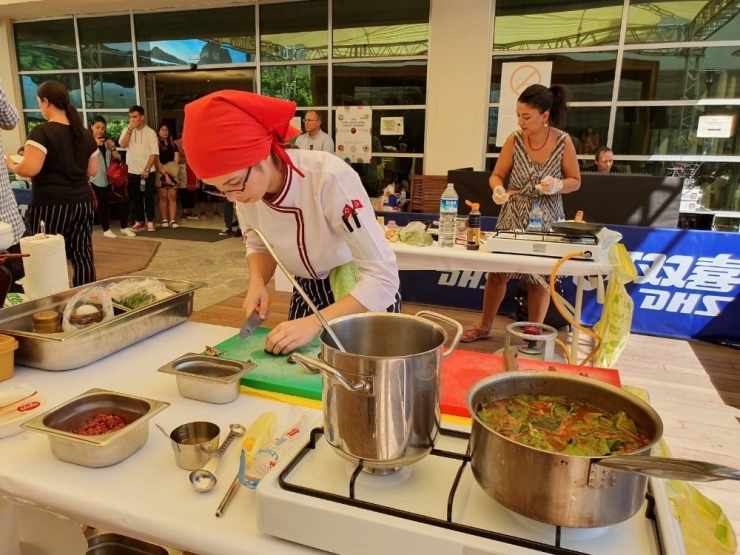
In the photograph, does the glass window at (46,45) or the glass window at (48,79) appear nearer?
the glass window at (46,45)

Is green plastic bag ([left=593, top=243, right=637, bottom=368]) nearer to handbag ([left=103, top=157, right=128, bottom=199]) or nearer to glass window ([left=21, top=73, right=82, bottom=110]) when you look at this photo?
handbag ([left=103, top=157, right=128, bottom=199])

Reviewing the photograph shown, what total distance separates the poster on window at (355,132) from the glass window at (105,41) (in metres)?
3.77

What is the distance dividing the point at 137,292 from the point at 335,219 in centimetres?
65

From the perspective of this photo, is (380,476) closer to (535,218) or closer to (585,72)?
(535,218)

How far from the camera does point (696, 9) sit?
19.2 feet

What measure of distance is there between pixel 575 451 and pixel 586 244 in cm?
208

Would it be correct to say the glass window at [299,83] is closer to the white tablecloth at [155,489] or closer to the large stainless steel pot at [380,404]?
the white tablecloth at [155,489]

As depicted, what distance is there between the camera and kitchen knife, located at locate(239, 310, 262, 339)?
1444 mm

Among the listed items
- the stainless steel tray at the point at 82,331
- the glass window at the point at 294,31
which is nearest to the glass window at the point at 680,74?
the glass window at the point at 294,31

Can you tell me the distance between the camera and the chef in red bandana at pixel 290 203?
117 cm

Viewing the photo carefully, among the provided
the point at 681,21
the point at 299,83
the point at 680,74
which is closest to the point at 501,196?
the point at 680,74

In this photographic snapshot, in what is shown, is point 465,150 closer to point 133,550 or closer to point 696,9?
point 696,9

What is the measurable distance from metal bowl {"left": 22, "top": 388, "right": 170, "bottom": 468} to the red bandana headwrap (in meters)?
0.50

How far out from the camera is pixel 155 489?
34.8 inches
